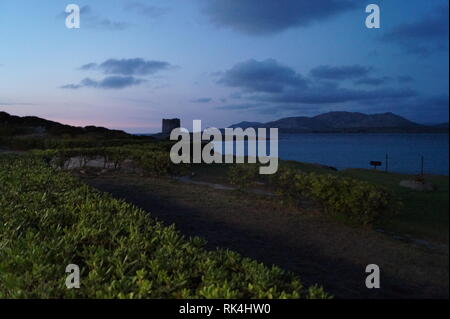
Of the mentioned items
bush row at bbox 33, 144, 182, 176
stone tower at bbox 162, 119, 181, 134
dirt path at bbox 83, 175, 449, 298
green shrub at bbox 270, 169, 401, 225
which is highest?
stone tower at bbox 162, 119, 181, 134

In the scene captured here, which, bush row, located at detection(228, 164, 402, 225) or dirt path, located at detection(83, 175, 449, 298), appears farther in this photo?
bush row, located at detection(228, 164, 402, 225)

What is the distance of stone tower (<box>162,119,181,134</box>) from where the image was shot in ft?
112

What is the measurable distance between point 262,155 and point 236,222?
5.18m

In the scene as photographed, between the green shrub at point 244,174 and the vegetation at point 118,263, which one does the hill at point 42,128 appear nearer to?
the green shrub at point 244,174

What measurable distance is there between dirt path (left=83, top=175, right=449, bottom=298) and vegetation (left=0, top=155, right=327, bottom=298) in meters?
1.34

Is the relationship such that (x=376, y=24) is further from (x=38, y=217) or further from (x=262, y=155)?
(x=262, y=155)

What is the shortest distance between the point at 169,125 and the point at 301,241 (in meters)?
28.7

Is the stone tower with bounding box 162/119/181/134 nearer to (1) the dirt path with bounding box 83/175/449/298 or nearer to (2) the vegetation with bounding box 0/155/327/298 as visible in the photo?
(1) the dirt path with bounding box 83/175/449/298

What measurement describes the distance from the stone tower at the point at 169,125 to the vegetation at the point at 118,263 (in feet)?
99.1

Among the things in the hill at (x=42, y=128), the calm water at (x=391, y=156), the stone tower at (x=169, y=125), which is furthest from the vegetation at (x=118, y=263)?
the hill at (x=42, y=128)

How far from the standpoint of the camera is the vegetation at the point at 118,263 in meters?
2.49

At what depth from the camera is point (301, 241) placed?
752 centimetres

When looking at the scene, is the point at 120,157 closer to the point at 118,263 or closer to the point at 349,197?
the point at 349,197


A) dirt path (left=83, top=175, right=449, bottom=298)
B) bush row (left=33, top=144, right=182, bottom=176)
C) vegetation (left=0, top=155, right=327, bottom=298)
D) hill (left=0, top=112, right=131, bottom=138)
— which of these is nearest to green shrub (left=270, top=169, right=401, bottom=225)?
dirt path (left=83, top=175, right=449, bottom=298)
